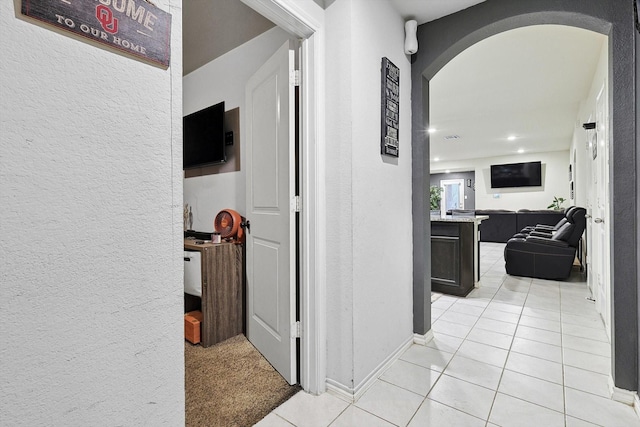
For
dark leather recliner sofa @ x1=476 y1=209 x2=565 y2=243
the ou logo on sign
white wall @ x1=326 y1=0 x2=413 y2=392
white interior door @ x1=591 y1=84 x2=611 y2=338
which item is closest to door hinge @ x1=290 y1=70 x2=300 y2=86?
white wall @ x1=326 y1=0 x2=413 y2=392

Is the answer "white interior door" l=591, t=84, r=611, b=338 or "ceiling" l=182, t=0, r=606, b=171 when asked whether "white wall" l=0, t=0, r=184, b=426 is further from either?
"white interior door" l=591, t=84, r=611, b=338

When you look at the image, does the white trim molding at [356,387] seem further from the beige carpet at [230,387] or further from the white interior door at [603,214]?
the white interior door at [603,214]

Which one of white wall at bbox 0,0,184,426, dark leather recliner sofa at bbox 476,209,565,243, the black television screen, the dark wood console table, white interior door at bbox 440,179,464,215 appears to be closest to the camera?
white wall at bbox 0,0,184,426

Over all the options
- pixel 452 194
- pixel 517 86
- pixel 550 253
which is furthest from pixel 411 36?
pixel 452 194

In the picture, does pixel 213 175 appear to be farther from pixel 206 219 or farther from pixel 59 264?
pixel 59 264

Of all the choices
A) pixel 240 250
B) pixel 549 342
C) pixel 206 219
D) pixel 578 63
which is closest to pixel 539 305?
pixel 549 342

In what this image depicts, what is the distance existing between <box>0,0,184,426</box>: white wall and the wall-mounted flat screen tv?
10.8 meters

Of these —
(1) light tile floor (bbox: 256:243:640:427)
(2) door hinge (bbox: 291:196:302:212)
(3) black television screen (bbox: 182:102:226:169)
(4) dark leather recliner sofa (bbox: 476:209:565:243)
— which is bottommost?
(1) light tile floor (bbox: 256:243:640:427)

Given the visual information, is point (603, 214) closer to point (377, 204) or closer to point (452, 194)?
point (377, 204)

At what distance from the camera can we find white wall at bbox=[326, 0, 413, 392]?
1.69 m

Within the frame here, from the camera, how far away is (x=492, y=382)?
184cm

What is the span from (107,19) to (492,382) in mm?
2448

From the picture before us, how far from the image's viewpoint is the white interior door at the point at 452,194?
448 inches

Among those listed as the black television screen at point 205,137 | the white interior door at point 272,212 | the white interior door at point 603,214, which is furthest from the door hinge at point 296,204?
the white interior door at point 603,214
